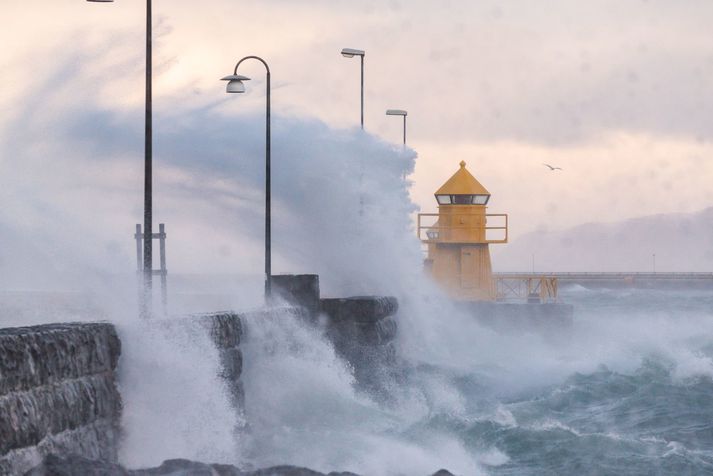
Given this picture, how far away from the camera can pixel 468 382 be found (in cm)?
2600

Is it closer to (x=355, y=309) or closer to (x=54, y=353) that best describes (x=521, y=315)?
(x=355, y=309)

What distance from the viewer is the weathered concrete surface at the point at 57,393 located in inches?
359

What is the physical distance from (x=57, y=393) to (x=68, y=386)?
0.85 ft

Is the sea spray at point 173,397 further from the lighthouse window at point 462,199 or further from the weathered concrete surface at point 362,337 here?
the lighthouse window at point 462,199

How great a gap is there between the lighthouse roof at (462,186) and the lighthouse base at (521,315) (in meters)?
3.43

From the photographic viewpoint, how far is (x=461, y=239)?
40.2 meters

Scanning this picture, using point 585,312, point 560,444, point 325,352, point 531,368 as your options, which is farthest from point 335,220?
point 585,312

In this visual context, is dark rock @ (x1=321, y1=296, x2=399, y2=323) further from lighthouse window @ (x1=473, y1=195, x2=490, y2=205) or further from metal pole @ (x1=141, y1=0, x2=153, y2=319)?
lighthouse window @ (x1=473, y1=195, x2=490, y2=205)

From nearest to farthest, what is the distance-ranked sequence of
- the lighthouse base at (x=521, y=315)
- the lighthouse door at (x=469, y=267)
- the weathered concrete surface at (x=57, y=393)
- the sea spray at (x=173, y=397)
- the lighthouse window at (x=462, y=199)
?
the weathered concrete surface at (x=57, y=393) → the sea spray at (x=173, y=397) → the lighthouse base at (x=521, y=315) → the lighthouse window at (x=462, y=199) → the lighthouse door at (x=469, y=267)

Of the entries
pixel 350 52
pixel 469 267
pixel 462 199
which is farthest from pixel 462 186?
pixel 350 52

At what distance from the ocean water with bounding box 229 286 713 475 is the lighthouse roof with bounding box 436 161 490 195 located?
10.1 metres

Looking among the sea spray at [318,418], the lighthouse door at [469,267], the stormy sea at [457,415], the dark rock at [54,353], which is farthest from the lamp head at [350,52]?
the dark rock at [54,353]

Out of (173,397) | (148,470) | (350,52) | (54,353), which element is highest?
(350,52)

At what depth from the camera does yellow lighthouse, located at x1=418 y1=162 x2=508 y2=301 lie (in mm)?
40281
